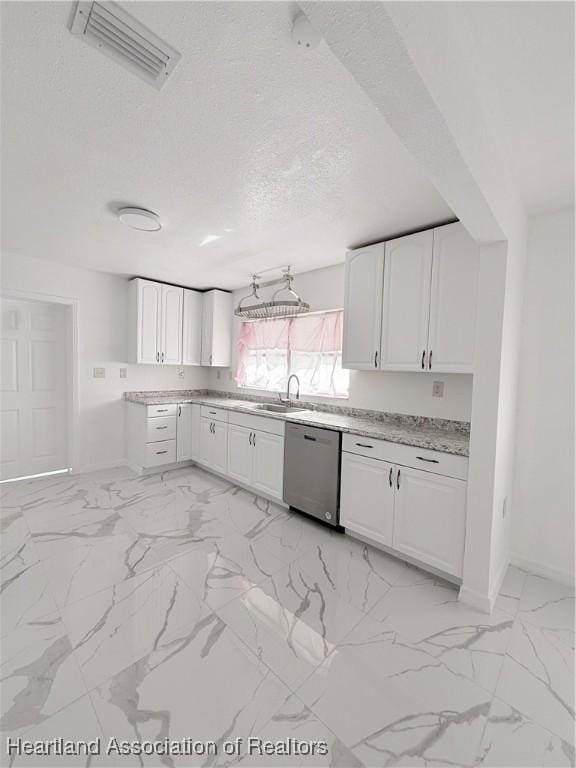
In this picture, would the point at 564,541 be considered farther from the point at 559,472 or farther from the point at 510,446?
the point at 510,446

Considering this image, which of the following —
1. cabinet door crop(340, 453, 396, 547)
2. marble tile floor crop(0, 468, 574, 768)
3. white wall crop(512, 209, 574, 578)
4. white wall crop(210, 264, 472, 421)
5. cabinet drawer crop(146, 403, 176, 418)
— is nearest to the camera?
marble tile floor crop(0, 468, 574, 768)

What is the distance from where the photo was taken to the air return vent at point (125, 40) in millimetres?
1035

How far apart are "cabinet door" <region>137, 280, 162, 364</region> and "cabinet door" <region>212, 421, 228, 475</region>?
4.04 feet

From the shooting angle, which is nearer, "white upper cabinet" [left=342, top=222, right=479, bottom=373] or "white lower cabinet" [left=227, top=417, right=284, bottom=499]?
"white upper cabinet" [left=342, top=222, right=479, bottom=373]

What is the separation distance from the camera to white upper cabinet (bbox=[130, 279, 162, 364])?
13.3 feet

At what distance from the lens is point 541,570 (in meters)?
2.30

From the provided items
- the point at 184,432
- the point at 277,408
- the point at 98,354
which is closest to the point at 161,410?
the point at 184,432

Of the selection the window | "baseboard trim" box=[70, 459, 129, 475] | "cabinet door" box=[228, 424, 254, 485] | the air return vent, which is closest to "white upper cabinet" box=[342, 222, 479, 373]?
the window

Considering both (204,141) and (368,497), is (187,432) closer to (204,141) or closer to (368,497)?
(368,497)

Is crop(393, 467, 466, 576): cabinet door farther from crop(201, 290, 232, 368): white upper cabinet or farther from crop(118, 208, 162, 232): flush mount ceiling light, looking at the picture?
crop(201, 290, 232, 368): white upper cabinet

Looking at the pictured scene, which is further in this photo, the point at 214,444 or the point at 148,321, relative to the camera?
the point at 148,321

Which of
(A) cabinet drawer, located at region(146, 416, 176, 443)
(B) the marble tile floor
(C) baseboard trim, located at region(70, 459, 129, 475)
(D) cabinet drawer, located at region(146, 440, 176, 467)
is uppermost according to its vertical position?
(A) cabinet drawer, located at region(146, 416, 176, 443)

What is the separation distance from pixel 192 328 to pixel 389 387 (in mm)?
2853

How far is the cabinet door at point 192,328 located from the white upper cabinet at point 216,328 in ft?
0.23
